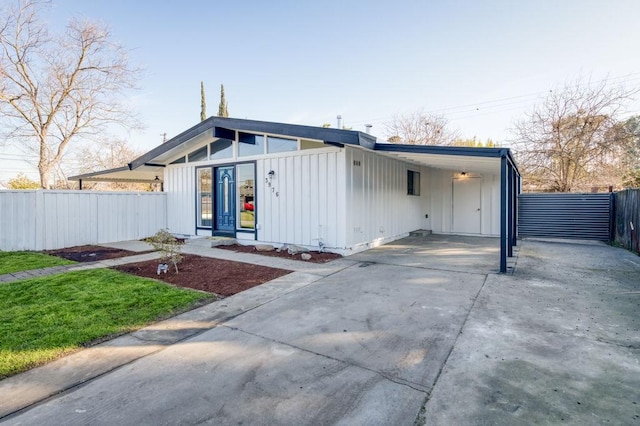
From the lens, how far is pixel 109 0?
12742 millimetres

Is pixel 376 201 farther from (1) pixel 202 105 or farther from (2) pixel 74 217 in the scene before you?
(1) pixel 202 105

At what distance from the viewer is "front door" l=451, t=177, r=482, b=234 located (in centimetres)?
1173

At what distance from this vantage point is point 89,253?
8.11 meters

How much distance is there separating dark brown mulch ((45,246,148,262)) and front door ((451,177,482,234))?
10.7 m

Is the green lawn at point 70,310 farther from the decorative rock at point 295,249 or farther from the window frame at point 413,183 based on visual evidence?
the window frame at point 413,183

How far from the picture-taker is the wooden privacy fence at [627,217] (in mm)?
7953

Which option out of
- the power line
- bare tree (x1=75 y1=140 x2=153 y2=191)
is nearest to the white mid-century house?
the power line

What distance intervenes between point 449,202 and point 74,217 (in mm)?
12381

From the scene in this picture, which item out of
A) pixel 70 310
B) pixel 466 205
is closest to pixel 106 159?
pixel 70 310

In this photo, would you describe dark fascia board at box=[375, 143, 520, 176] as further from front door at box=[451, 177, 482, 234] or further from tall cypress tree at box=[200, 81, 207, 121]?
tall cypress tree at box=[200, 81, 207, 121]

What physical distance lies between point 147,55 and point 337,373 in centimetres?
2145

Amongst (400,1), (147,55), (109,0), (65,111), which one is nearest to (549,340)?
(400,1)

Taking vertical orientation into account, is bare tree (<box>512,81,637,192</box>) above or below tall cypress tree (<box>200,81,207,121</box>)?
below

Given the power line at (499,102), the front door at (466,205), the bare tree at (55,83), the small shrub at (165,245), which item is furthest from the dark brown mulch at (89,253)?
the bare tree at (55,83)
